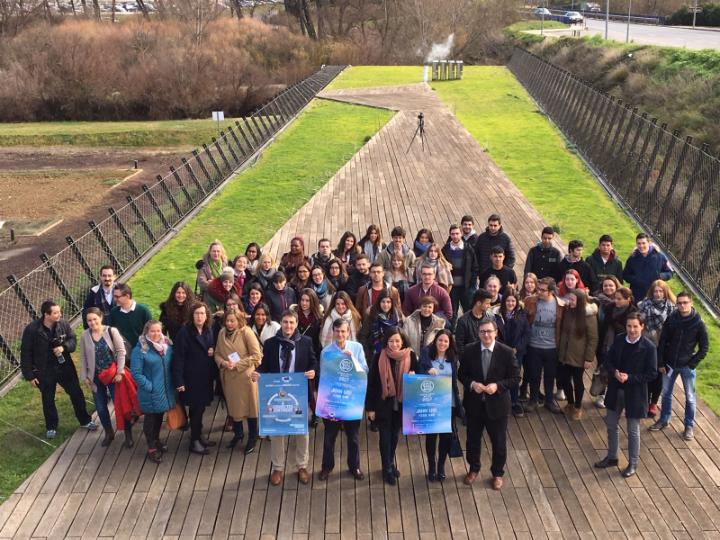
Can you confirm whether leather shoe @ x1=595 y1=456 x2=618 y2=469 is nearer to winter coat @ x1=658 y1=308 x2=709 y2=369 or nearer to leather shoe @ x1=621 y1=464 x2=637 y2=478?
leather shoe @ x1=621 y1=464 x2=637 y2=478

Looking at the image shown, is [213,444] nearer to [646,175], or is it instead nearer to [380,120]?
[646,175]

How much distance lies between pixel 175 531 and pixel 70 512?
3.60 feet

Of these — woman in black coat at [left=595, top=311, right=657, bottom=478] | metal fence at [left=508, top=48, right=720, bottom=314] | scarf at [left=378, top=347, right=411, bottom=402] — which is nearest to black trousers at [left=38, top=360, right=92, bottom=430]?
scarf at [left=378, top=347, right=411, bottom=402]

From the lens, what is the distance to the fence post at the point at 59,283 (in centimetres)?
1102

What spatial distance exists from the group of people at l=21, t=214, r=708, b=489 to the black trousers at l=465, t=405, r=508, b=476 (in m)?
0.01

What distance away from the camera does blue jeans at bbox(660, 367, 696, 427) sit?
293 inches

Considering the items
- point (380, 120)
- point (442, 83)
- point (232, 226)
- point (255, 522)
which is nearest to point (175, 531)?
point (255, 522)

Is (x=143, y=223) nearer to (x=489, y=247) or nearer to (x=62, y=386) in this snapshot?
(x=62, y=386)

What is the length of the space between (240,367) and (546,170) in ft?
50.4

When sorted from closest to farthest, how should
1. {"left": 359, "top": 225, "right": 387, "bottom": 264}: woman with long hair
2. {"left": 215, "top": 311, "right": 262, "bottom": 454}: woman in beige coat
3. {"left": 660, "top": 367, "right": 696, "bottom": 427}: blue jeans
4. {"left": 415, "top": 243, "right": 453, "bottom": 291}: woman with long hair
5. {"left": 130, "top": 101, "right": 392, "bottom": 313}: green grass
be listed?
1. {"left": 215, "top": 311, "right": 262, "bottom": 454}: woman in beige coat
2. {"left": 660, "top": 367, "right": 696, "bottom": 427}: blue jeans
3. {"left": 415, "top": 243, "right": 453, "bottom": 291}: woman with long hair
4. {"left": 359, "top": 225, "right": 387, "bottom": 264}: woman with long hair
5. {"left": 130, "top": 101, "right": 392, "bottom": 313}: green grass

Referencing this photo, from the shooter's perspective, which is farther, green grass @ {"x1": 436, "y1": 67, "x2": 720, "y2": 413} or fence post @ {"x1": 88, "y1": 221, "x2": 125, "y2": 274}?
green grass @ {"x1": 436, "y1": 67, "x2": 720, "y2": 413}

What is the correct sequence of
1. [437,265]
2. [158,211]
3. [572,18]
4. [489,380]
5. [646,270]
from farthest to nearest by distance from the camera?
[572,18] → [158,211] → [646,270] → [437,265] → [489,380]

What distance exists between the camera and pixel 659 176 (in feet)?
49.2

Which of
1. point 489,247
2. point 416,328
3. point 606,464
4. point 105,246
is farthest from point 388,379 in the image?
point 105,246
